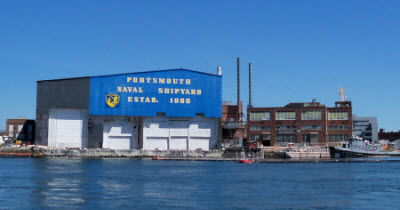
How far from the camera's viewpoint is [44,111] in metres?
118

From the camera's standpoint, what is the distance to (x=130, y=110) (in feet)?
388

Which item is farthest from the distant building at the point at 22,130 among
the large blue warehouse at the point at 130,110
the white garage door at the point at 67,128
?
the white garage door at the point at 67,128

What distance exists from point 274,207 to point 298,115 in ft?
335

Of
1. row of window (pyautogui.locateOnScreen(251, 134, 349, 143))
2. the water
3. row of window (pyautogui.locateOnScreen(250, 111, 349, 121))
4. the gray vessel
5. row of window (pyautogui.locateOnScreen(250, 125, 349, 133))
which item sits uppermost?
row of window (pyautogui.locateOnScreen(250, 111, 349, 121))

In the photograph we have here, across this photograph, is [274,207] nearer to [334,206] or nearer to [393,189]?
[334,206]

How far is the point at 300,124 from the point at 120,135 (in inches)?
2073

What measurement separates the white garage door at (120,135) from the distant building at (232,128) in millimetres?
27980

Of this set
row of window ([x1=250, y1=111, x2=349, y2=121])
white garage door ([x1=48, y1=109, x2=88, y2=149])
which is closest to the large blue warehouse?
white garage door ([x1=48, y1=109, x2=88, y2=149])

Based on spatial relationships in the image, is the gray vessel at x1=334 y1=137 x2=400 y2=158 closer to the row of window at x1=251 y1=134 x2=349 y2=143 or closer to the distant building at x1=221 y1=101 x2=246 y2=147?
the row of window at x1=251 y1=134 x2=349 y2=143

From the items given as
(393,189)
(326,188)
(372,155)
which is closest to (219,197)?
(326,188)

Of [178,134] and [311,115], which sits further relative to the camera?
[311,115]

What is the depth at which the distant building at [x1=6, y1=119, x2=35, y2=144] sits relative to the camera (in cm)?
14196

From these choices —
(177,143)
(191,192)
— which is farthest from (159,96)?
(191,192)

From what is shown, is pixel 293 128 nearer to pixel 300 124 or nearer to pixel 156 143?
pixel 300 124
